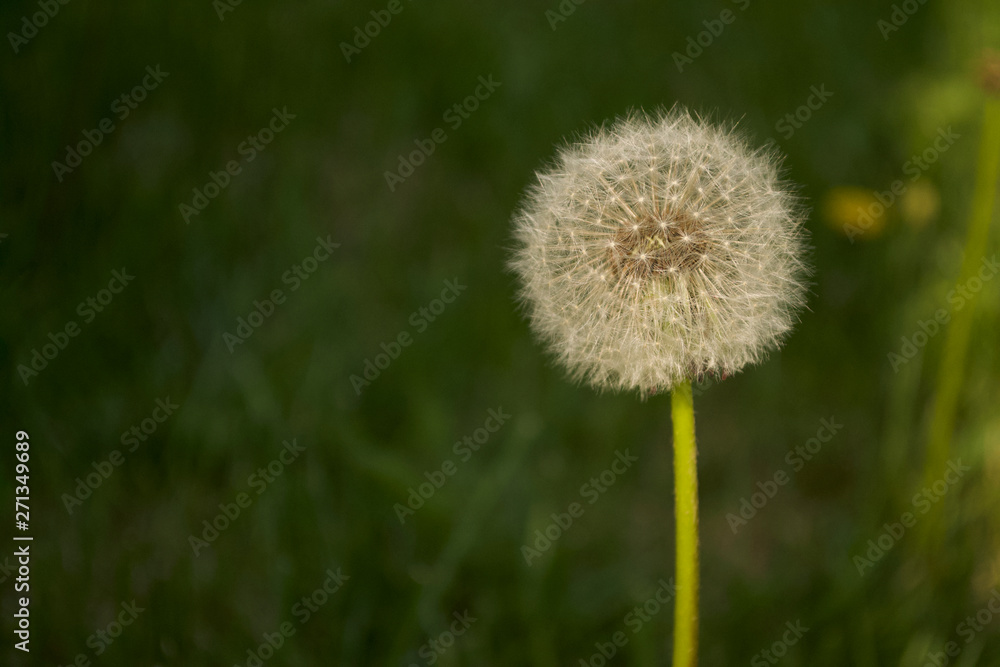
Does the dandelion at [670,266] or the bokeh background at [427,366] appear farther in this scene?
the bokeh background at [427,366]

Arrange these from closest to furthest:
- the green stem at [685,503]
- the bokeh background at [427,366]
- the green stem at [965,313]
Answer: the green stem at [685,503] < the green stem at [965,313] < the bokeh background at [427,366]

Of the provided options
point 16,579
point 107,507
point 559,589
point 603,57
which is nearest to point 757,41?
point 603,57

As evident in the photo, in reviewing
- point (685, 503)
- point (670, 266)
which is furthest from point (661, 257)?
point (685, 503)

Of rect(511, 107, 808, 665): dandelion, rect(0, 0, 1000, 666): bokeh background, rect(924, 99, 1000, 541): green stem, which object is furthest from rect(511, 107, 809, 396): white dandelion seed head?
rect(0, 0, 1000, 666): bokeh background

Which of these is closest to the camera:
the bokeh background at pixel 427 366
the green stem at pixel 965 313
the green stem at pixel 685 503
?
the green stem at pixel 685 503

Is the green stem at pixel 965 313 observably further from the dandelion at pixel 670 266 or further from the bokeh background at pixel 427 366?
the dandelion at pixel 670 266

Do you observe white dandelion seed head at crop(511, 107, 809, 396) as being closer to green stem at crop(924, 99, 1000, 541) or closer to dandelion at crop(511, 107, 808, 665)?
dandelion at crop(511, 107, 808, 665)

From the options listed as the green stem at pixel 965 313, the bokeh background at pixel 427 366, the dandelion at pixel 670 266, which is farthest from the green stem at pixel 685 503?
the green stem at pixel 965 313

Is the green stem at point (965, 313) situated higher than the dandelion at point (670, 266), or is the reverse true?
the green stem at point (965, 313)
